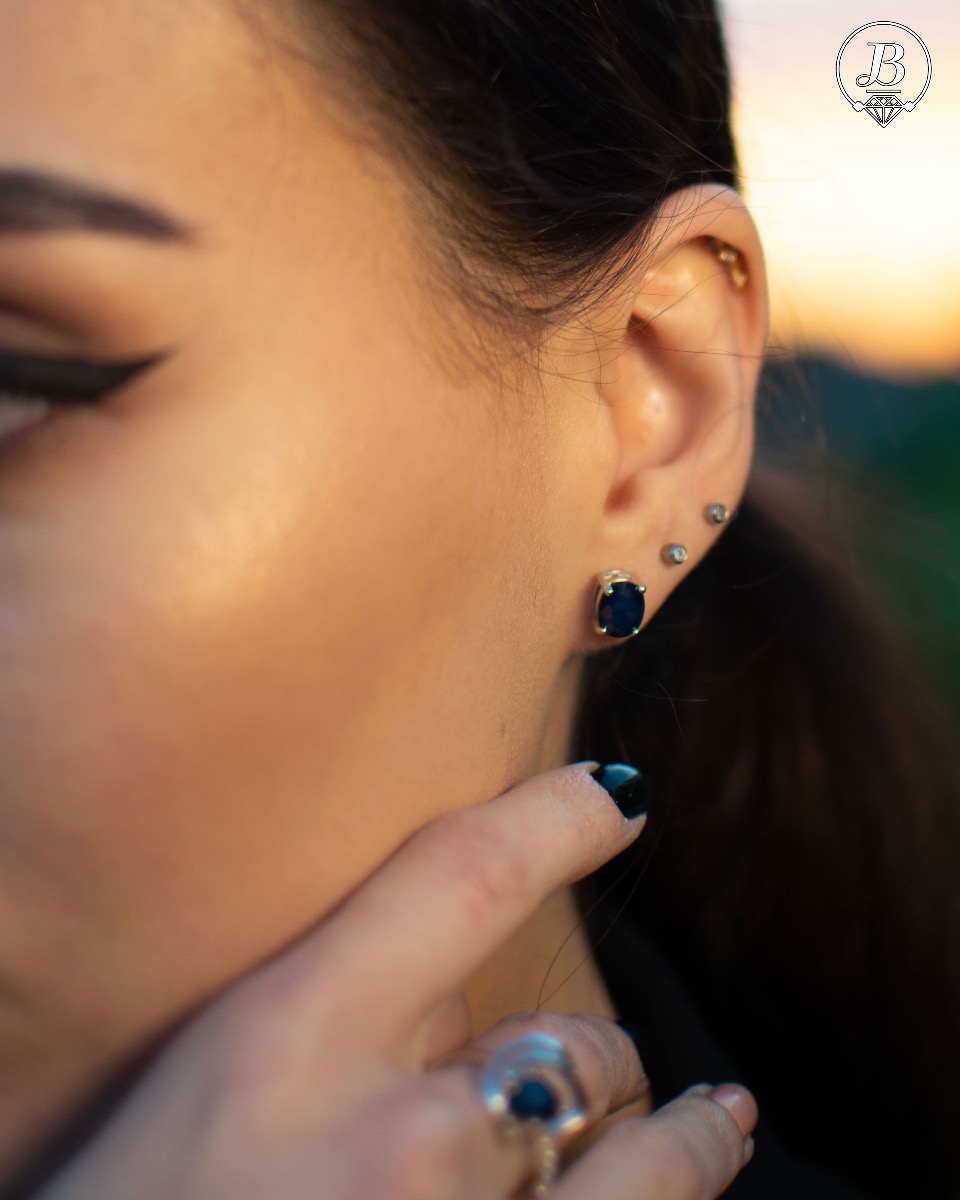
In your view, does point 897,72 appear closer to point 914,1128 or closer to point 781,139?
point 781,139

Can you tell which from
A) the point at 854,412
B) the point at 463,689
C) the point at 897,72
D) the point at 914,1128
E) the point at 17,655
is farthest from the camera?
the point at 854,412

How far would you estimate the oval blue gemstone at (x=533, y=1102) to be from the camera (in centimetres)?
76

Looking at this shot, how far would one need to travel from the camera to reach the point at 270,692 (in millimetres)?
717

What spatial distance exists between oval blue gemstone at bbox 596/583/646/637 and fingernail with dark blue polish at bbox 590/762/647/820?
0.40ft

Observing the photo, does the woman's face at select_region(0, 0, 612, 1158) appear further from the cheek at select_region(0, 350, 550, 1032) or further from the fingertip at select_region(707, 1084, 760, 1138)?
the fingertip at select_region(707, 1084, 760, 1138)

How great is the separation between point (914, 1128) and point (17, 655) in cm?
122

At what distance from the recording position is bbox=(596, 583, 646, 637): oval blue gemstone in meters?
0.91

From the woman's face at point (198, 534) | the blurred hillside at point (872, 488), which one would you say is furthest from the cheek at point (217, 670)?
the blurred hillside at point (872, 488)

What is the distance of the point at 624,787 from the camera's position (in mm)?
926

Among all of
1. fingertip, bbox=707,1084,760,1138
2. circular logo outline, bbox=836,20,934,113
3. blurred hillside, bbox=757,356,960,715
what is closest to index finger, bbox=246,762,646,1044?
fingertip, bbox=707,1084,760,1138

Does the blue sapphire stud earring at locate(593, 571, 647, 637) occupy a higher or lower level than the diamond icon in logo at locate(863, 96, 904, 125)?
lower

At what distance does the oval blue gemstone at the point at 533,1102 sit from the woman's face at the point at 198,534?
0.19 meters

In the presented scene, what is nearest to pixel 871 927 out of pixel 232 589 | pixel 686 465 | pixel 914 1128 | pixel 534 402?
pixel 914 1128

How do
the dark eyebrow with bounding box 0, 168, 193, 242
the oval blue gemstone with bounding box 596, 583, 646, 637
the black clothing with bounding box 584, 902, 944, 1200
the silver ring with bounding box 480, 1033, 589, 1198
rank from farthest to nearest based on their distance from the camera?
the black clothing with bounding box 584, 902, 944, 1200 → the oval blue gemstone with bounding box 596, 583, 646, 637 → the silver ring with bounding box 480, 1033, 589, 1198 → the dark eyebrow with bounding box 0, 168, 193, 242
